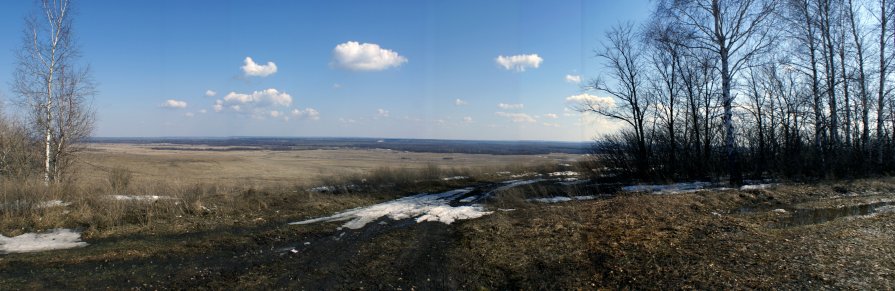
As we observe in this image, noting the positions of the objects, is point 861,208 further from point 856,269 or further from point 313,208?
point 313,208

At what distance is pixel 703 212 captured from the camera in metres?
11.2

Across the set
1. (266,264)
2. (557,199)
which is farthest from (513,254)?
(557,199)

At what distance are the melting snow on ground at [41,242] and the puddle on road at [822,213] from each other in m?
14.2

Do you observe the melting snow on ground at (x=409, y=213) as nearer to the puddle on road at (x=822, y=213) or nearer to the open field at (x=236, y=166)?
the puddle on road at (x=822, y=213)

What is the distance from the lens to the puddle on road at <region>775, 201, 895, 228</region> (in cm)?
960

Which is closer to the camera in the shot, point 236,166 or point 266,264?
point 266,264

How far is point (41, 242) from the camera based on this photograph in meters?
8.60

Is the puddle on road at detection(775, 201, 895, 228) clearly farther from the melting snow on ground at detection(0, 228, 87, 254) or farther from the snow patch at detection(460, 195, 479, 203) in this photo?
the melting snow on ground at detection(0, 228, 87, 254)

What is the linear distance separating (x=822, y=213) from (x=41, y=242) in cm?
1731

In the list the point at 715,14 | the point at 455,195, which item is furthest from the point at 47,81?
the point at 715,14

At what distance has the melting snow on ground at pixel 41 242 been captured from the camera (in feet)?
26.4

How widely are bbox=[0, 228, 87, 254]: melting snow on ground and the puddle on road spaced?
14160 millimetres

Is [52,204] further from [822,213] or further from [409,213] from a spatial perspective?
[822,213]

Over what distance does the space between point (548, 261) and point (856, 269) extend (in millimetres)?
3991
